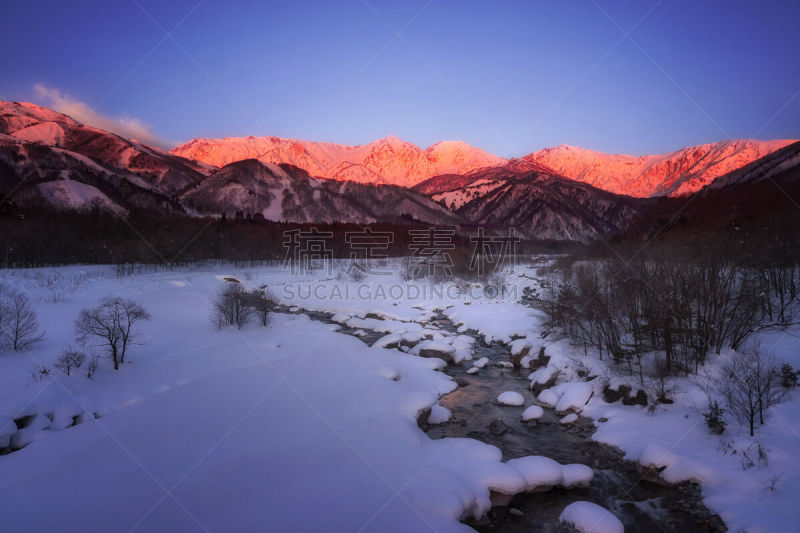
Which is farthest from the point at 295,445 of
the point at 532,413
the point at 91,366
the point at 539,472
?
the point at 91,366

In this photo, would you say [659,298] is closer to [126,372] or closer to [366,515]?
[366,515]

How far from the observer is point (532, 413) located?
10750mm

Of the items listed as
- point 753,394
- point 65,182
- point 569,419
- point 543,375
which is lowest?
point 569,419

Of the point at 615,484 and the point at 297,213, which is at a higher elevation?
the point at 297,213

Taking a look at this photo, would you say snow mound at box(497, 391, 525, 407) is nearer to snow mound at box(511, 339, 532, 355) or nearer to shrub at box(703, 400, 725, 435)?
snow mound at box(511, 339, 532, 355)

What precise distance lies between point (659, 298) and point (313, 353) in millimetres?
13459

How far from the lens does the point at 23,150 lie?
4857 inches

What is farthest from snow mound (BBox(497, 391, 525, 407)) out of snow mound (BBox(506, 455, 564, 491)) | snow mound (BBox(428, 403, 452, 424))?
snow mound (BBox(506, 455, 564, 491))

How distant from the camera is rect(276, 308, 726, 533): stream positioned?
22.0ft

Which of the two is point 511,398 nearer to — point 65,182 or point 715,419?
point 715,419

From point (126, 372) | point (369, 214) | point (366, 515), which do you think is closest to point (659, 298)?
point (366, 515)

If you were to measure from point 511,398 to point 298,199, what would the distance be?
467ft

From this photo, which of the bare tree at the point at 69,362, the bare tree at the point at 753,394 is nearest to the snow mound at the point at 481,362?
the bare tree at the point at 753,394

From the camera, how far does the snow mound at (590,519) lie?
241 inches
